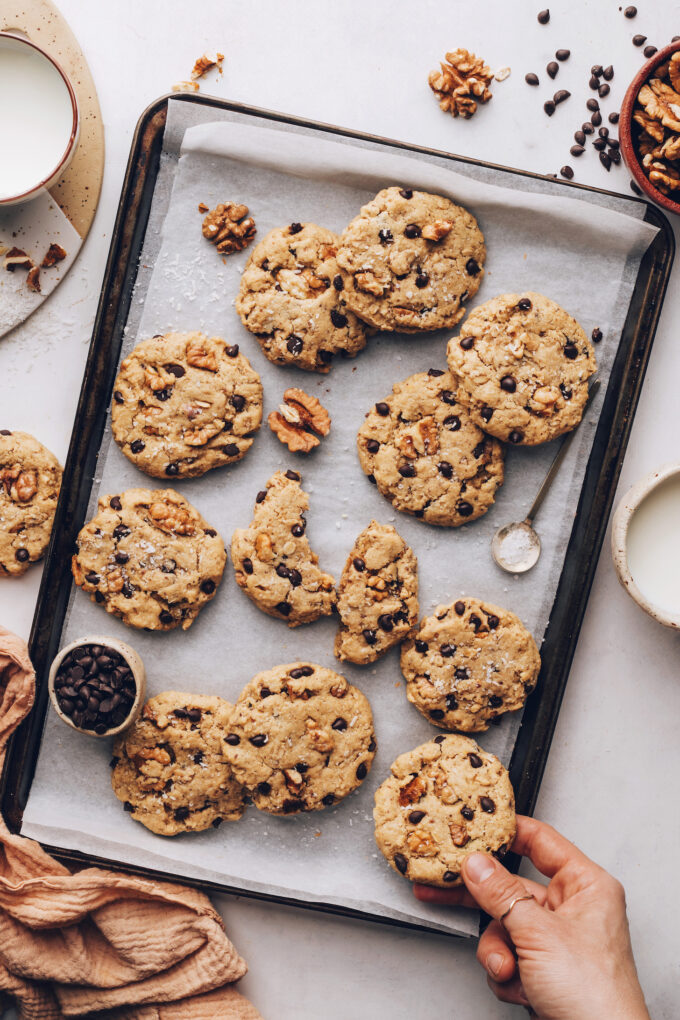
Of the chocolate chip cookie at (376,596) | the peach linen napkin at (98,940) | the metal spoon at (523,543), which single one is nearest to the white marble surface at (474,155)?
the peach linen napkin at (98,940)

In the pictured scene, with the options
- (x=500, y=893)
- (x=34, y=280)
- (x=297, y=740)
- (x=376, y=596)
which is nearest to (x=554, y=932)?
(x=500, y=893)

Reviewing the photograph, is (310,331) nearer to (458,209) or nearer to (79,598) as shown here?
(458,209)

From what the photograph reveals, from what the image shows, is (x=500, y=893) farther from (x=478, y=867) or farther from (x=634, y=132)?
(x=634, y=132)

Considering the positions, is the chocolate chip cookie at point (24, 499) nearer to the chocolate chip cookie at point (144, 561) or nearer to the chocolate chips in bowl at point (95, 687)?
the chocolate chip cookie at point (144, 561)

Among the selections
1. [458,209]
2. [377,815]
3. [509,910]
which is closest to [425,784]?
[377,815]

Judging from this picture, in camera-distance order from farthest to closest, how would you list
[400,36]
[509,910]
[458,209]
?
[400,36] < [458,209] < [509,910]

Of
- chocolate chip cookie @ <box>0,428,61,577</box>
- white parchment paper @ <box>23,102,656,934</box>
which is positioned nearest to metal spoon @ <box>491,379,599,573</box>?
white parchment paper @ <box>23,102,656,934</box>
